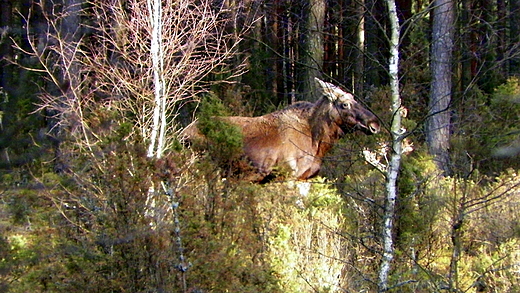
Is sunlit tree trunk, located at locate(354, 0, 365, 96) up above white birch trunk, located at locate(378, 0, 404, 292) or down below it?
above

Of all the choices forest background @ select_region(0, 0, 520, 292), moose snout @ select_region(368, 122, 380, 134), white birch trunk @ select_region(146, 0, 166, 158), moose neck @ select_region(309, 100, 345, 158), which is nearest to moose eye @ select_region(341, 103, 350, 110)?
moose neck @ select_region(309, 100, 345, 158)

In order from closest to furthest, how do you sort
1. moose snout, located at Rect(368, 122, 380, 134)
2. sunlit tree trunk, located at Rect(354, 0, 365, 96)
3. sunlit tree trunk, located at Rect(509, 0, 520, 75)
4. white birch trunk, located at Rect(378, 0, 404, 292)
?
sunlit tree trunk, located at Rect(509, 0, 520, 75) → sunlit tree trunk, located at Rect(354, 0, 365, 96) → white birch trunk, located at Rect(378, 0, 404, 292) → moose snout, located at Rect(368, 122, 380, 134)

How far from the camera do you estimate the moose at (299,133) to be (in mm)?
10242

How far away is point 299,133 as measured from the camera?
10.6m

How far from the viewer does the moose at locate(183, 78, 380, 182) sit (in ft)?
33.6

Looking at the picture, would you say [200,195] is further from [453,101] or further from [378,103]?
[378,103]

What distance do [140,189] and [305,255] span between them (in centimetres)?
318

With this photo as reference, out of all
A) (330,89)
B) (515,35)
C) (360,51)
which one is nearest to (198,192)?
(330,89)

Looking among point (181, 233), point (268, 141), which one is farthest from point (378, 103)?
point (181, 233)

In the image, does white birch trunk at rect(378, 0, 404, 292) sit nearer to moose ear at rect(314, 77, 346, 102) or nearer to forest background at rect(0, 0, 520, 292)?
forest background at rect(0, 0, 520, 292)

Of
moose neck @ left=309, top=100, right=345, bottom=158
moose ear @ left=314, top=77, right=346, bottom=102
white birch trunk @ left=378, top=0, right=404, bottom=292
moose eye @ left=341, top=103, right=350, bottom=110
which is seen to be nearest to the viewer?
white birch trunk @ left=378, top=0, right=404, bottom=292

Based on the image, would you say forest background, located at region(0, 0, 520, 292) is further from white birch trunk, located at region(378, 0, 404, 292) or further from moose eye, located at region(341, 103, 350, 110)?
moose eye, located at region(341, 103, 350, 110)

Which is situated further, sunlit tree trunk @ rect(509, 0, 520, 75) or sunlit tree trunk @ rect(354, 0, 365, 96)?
sunlit tree trunk @ rect(354, 0, 365, 96)


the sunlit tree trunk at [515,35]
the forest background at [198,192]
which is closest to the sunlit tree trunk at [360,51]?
the forest background at [198,192]
